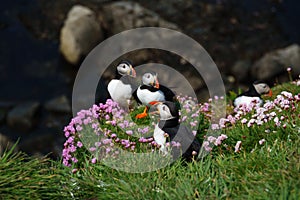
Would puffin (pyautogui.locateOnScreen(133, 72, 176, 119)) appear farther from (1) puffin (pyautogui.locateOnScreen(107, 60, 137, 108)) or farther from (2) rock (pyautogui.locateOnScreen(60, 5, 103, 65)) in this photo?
(2) rock (pyautogui.locateOnScreen(60, 5, 103, 65))

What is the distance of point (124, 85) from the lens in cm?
771

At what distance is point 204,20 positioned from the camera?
20.5 meters

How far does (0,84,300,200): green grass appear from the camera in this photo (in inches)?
194

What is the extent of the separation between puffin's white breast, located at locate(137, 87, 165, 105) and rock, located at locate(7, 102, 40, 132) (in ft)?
27.7

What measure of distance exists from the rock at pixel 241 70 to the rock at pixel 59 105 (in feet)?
20.5

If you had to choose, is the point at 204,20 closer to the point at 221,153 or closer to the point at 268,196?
the point at 221,153

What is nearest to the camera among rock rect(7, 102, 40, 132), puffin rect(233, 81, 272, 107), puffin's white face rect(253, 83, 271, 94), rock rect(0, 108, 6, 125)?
puffin rect(233, 81, 272, 107)

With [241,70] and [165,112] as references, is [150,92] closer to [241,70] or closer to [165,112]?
[165,112]

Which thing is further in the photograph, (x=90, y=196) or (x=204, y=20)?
(x=204, y=20)

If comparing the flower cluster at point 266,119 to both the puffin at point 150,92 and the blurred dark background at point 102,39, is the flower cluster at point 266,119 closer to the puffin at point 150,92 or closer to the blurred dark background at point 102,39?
the puffin at point 150,92

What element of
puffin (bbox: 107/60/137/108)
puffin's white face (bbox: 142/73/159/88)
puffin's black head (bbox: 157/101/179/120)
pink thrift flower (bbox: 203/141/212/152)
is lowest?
pink thrift flower (bbox: 203/141/212/152)

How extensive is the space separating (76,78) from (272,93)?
9.17 m

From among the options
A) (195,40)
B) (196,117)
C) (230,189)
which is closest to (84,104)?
(195,40)

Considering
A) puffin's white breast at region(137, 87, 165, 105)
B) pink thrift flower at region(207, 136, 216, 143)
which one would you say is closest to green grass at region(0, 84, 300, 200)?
pink thrift flower at region(207, 136, 216, 143)
